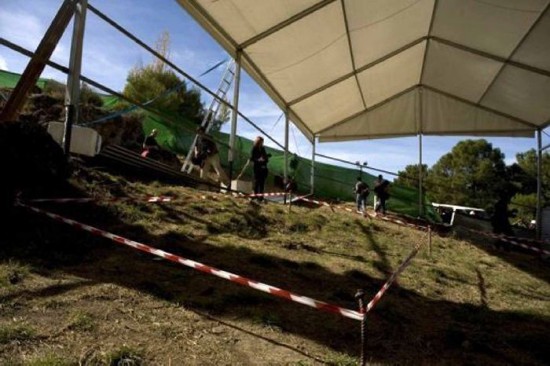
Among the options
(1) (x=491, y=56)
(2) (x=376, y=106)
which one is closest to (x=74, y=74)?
(1) (x=491, y=56)

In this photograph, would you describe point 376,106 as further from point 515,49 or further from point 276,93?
point 515,49

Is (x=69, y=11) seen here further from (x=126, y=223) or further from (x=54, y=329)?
(x=54, y=329)

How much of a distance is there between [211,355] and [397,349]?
1635 mm

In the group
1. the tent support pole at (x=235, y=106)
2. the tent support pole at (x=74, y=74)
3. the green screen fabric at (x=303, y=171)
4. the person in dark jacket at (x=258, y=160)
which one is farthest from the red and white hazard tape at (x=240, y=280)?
the green screen fabric at (x=303, y=171)

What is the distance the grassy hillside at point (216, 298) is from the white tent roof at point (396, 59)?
11.3 ft

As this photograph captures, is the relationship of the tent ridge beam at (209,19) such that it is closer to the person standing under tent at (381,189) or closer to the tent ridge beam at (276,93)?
the tent ridge beam at (276,93)

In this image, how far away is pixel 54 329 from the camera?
10.6 ft

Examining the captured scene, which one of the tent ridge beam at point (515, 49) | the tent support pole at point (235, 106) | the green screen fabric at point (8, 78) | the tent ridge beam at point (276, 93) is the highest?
the tent ridge beam at point (515, 49)

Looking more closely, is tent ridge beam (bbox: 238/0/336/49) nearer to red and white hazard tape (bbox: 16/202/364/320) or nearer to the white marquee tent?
the white marquee tent

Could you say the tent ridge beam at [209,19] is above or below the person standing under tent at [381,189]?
above

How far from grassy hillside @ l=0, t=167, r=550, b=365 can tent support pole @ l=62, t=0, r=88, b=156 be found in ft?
3.05

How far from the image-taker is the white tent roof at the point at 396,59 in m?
8.36

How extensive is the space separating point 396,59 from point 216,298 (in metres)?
8.99

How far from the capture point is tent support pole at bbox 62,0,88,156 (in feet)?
17.8
